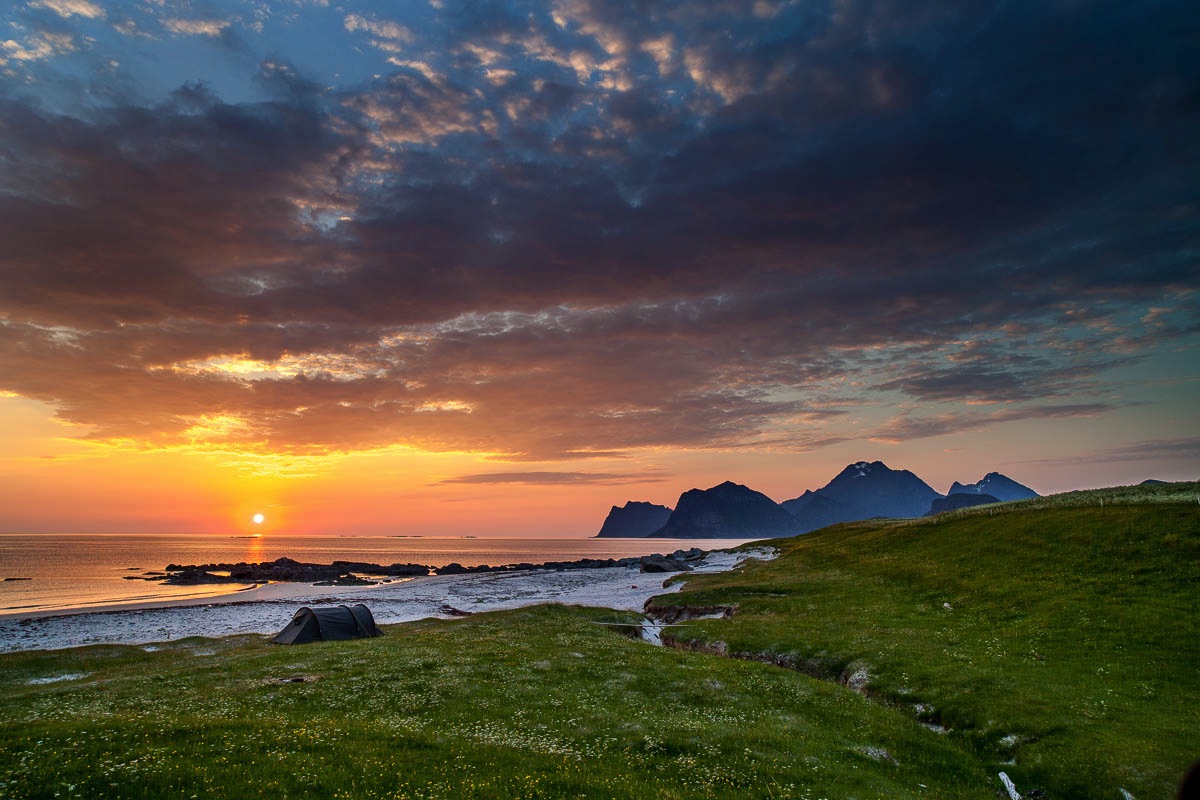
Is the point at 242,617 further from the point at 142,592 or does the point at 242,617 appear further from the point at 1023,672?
the point at 1023,672

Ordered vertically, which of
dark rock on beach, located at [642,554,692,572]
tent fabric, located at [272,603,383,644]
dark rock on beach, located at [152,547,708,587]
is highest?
tent fabric, located at [272,603,383,644]

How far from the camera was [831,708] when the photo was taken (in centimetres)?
2588

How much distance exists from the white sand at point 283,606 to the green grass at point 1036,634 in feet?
106

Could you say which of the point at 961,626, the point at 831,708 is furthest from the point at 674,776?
the point at 961,626

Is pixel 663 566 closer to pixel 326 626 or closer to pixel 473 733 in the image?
pixel 326 626

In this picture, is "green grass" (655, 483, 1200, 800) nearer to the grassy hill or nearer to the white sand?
the grassy hill

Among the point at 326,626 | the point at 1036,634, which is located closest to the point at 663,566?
the point at 326,626

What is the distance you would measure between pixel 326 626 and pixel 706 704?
39.6 meters

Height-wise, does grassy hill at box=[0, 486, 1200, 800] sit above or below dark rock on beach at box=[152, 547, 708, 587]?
above

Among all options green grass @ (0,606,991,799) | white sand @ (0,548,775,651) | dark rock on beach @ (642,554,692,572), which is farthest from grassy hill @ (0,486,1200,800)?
dark rock on beach @ (642,554,692,572)

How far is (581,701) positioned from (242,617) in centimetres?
7000

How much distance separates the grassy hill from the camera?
16703 millimetres

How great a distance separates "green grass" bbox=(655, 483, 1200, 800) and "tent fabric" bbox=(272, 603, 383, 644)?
29151 mm

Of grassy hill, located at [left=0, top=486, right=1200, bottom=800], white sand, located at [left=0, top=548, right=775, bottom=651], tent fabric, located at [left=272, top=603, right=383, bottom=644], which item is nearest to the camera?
grassy hill, located at [left=0, top=486, right=1200, bottom=800]
